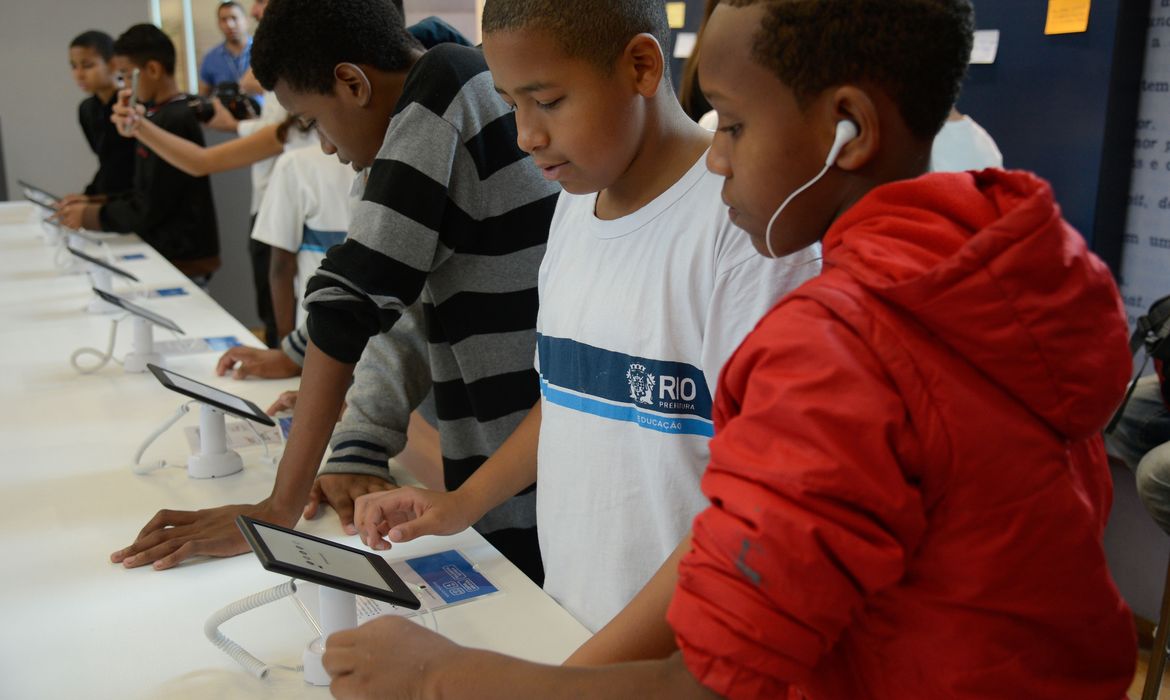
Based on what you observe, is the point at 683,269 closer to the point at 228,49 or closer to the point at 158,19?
the point at 228,49

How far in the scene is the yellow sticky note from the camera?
2.49 metres

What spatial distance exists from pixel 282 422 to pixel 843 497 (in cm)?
132

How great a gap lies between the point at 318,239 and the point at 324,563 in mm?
2083

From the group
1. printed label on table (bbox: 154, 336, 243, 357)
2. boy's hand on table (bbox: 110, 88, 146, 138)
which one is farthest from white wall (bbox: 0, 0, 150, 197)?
printed label on table (bbox: 154, 336, 243, 357)

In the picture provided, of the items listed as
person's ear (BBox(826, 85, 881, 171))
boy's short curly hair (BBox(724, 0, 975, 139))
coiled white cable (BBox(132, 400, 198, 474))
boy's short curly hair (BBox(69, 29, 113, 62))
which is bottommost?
coiled white cable (BBox(132, 400, 198, 474))

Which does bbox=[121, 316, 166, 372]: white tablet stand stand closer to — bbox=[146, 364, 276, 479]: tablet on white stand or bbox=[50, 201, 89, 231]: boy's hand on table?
bbox=[146, 364, 276, 479]: tablet on white stand

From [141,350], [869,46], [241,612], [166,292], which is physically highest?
[869,46]

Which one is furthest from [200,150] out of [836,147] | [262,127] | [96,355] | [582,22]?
[836,147]

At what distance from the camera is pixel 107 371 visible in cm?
205

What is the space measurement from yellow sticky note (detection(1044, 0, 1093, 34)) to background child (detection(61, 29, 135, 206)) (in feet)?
12.0

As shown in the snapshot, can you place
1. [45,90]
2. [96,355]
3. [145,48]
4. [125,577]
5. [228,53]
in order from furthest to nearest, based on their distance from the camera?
1. [45,90]
2. [228,53]
3. [145,48]
4. [96,355]
5. [125,577]

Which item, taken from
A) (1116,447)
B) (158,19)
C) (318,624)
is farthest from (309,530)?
(158,19)

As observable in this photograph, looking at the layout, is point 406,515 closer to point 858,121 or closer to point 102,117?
point 858,121

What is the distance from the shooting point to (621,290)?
3.36 feet
